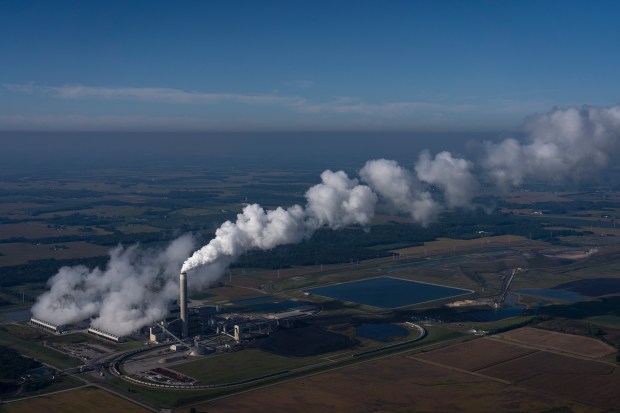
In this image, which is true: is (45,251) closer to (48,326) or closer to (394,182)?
(48,326)

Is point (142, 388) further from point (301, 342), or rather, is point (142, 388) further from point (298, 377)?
point (301, 342)

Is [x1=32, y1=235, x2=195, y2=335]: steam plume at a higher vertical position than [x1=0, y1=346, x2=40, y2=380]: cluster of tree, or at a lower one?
higher

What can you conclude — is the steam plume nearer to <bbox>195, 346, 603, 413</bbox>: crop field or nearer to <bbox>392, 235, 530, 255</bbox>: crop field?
<bbox>195, 346, 603, 413</bbox>: crop field

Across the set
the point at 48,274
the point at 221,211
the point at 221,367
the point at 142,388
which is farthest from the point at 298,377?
the point at 221,211

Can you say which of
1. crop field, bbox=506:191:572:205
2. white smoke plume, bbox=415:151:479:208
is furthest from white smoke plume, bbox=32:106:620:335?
crop field, bbox=506:191:572:205

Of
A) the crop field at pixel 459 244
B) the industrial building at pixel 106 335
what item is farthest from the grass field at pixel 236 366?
the crop field at pixel 459 244
